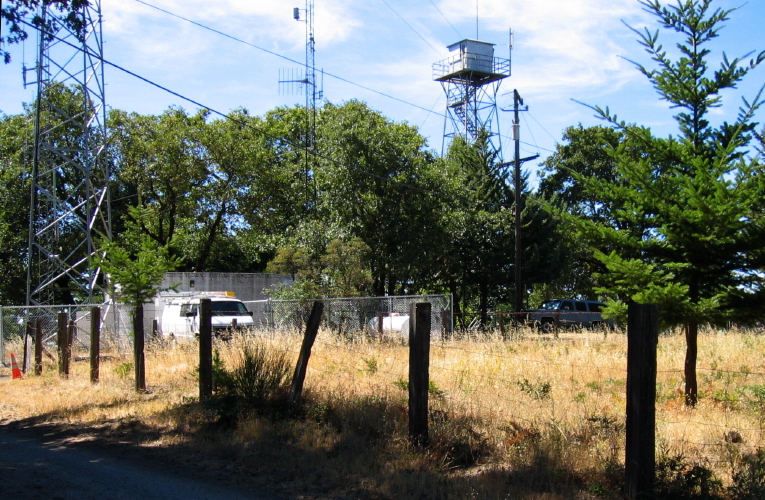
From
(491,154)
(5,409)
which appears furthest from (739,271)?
(491,154)

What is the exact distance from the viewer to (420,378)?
7.17m

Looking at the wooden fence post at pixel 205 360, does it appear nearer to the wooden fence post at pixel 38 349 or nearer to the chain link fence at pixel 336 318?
the wooden fence post at pixel 38 349

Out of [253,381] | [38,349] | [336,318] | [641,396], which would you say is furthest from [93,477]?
[336,318]

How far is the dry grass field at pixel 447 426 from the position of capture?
243 inches

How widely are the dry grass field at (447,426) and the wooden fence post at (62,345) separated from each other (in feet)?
2.18

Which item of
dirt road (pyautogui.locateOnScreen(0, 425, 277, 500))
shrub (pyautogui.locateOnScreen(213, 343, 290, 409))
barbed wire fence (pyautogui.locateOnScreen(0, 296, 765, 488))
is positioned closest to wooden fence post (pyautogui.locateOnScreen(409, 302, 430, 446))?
barbed wire fence (pyautogui.locateOnScreen(0, 296, 765, 488))

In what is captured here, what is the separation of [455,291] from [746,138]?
984 inches

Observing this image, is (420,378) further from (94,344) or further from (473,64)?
(473,64)

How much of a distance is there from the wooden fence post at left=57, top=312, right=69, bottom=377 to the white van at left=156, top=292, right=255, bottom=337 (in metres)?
7.16

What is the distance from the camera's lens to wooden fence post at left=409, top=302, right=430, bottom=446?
281 inches

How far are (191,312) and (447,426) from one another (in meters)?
17.1

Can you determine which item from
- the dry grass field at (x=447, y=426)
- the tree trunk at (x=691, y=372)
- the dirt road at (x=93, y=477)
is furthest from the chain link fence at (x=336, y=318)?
the dirt road at (x=93, y=477)

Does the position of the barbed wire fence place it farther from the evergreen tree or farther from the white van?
the white van

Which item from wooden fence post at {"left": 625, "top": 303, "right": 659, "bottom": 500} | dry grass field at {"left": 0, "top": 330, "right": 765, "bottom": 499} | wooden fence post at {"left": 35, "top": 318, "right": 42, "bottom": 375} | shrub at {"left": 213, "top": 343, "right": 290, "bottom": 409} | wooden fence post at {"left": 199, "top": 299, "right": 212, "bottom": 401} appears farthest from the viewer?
wooden fence post at {"left": 35, "top": 318, "right": 42, "bottom": 375}
